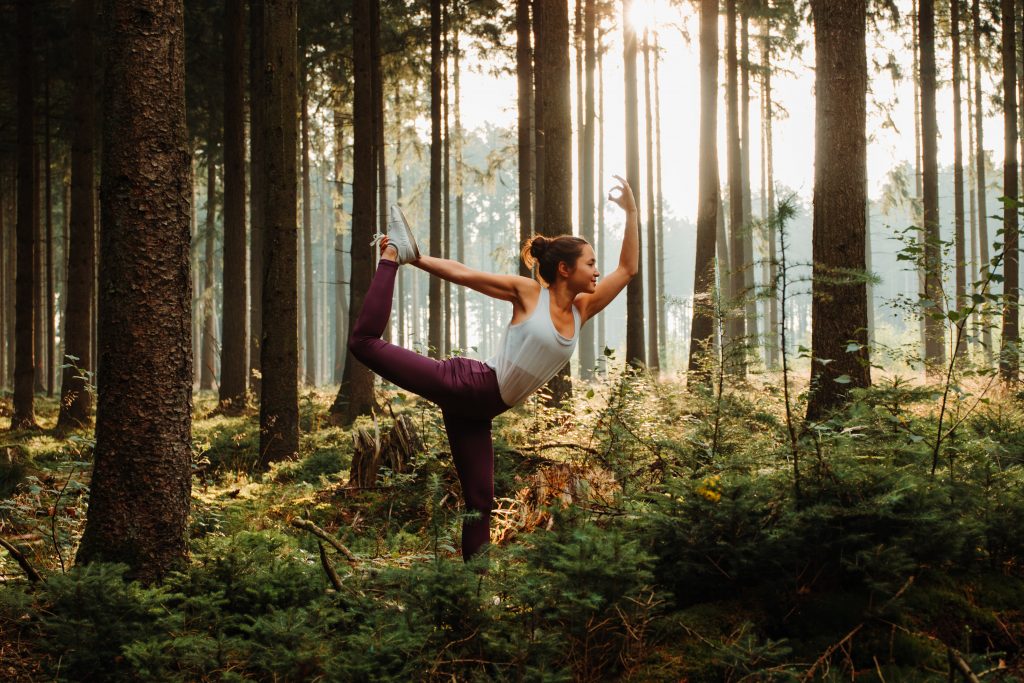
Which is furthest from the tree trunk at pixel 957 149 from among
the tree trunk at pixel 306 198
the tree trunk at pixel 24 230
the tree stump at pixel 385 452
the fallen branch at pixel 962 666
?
the tree trunk at pixel 24 230

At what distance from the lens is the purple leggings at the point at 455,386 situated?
14.7 ft

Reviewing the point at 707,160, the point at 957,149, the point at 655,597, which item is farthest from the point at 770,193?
the point at 655,597

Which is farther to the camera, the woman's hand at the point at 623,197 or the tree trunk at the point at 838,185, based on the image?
the tree trunk at the point at 838,185

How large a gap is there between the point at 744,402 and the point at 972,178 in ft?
80.9

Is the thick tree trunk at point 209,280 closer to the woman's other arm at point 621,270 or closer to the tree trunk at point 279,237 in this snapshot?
the tree trunk at point 279,237

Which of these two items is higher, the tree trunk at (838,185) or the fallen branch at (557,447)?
the tree trunk at (838,185)

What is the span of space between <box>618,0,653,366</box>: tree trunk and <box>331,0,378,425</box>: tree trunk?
5134 millimetres

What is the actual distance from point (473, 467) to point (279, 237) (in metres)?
6.08

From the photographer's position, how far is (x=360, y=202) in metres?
13.8

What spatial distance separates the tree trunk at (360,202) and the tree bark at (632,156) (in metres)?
5.13

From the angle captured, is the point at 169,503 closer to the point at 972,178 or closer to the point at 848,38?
the point at 848,38

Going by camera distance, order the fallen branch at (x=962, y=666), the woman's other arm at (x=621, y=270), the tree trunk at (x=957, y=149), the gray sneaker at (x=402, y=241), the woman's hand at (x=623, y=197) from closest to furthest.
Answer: the fallen branch at (x=962, y=666) < the gray sneaker at (x=402, y=241) < the woman's other arm at (x=621, y=270) < the woman's hand at (x=623, y=197) < the tree trunk at (x=957, y=149)

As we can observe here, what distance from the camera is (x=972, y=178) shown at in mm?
26828

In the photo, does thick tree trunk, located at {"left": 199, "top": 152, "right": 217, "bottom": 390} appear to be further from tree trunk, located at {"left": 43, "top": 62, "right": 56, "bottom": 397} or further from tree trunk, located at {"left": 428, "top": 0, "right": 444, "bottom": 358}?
tree trunk, located at {"left": 428, "top": 0, "right": 444, "bottom": 358}
